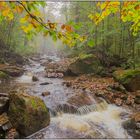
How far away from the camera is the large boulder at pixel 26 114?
639 cm

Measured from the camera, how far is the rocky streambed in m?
6.51

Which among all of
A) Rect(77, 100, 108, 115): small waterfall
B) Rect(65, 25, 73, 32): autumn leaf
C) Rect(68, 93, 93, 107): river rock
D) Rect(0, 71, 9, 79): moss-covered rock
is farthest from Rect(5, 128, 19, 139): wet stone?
Rect(0, 71, 9, 79): moss-covered rock

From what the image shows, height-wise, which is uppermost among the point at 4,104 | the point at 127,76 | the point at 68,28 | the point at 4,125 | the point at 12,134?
the point at 68,28

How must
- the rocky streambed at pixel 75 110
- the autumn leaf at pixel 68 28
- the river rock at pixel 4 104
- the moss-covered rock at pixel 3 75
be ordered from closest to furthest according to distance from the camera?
the autumn leaf at pixel 68 28 → the rocky streambed at pixel 75 110 → the river rock at pixel 4 104 → the moss-covered rock at pixel 3 75

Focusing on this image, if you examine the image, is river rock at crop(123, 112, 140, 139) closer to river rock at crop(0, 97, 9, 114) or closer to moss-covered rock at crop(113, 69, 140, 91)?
moss-covered rock at crop(113, 69, 140, 91)

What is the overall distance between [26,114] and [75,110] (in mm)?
2202

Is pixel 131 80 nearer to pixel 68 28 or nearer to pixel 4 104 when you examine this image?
pixel 4 104

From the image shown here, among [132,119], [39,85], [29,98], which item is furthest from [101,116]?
[39,85]

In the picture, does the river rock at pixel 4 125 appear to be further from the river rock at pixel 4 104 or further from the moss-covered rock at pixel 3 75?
the moss-covered rock at pixel 3 75

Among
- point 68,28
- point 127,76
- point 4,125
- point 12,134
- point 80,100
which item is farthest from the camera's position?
point 127,76

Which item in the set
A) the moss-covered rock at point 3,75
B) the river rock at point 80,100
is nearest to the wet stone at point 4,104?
the river rock at point 80,100

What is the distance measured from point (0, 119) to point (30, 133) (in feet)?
3.15

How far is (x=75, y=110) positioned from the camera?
8.14 metres

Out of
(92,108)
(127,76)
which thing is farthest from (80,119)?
(127,76)
